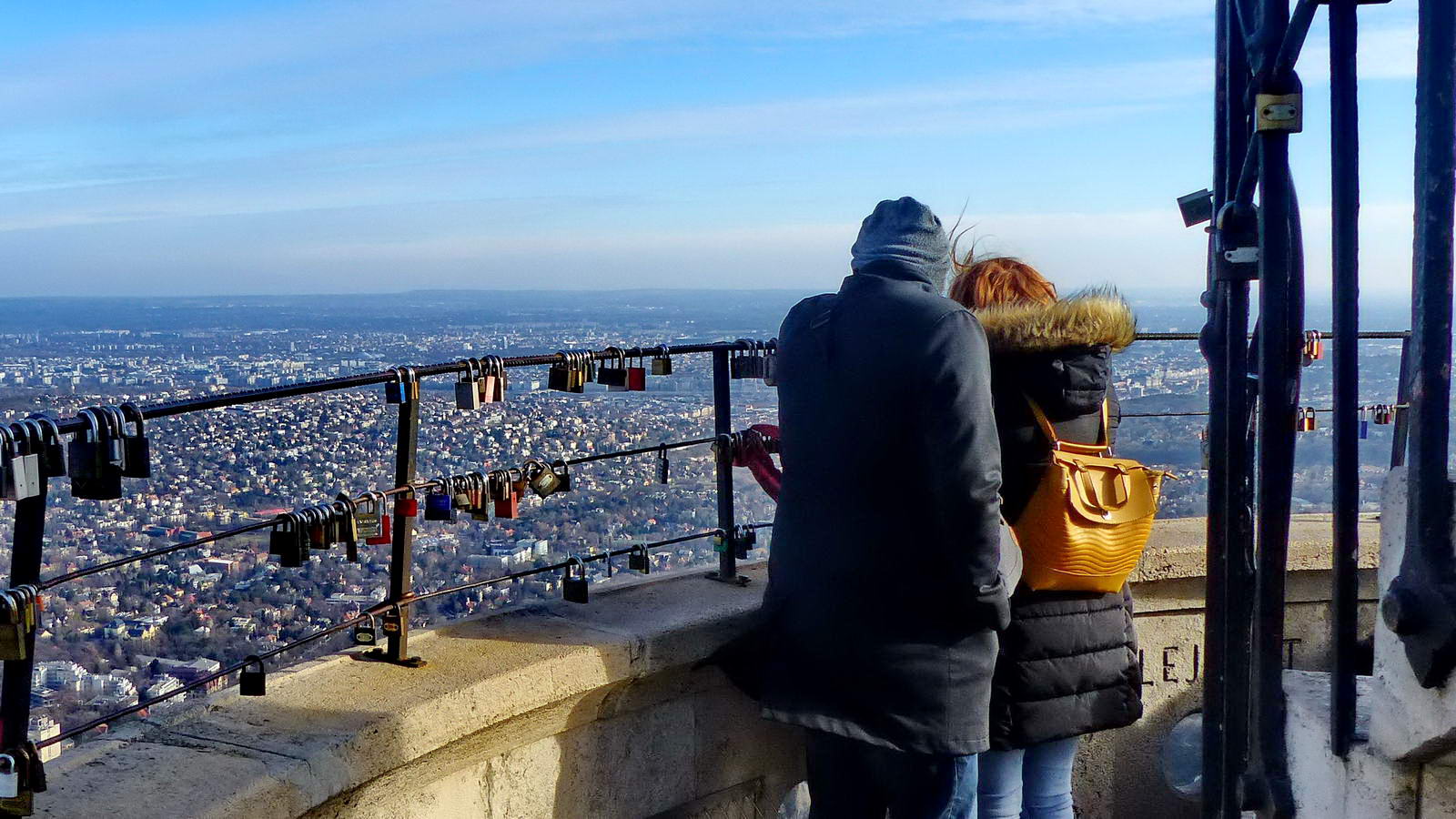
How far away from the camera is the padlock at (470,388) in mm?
3104

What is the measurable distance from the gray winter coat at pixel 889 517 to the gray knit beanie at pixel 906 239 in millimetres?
41

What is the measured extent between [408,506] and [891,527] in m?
1.10

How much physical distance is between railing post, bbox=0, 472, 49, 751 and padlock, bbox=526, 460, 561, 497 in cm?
127

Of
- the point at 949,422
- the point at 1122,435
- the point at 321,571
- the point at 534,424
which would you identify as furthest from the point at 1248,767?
the point at 1122,435

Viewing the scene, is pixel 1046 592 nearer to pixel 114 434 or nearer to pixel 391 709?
pixel 391 709

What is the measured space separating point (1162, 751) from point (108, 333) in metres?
15.9

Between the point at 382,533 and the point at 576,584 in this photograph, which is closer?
the point at 382,533

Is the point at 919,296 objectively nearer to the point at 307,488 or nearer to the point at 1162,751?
the point at 1162,751

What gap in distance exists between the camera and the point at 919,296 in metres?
2.74

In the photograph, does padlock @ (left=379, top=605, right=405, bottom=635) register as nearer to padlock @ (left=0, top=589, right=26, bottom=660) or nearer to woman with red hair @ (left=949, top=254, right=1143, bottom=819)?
padlock @ (left=0, top=589, right=26, bottom=660)

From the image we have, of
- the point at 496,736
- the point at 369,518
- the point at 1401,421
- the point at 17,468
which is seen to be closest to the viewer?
the point at 17,468

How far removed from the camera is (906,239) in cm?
287

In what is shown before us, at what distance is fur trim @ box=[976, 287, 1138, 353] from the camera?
290 centimetres

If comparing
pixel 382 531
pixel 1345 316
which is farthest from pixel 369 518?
pixel 1345 316
